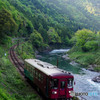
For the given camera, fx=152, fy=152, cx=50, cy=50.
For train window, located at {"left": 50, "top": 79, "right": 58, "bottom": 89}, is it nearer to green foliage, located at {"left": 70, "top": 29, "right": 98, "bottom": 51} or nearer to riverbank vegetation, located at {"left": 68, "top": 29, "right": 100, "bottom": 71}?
riverbank vegetation, located at {"left": 68, "top": 29, "right": 100, "bottom": 71}

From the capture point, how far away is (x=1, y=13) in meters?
48.4

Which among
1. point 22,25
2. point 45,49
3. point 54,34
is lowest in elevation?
point 45,49

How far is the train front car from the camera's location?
55.1 ft

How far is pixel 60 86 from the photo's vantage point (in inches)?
669

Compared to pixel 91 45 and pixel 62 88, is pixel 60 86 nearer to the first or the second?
pixel 62 88

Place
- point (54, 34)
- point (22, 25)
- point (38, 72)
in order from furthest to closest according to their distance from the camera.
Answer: point (54, 34) < point (22, 25) < point (38, 72)

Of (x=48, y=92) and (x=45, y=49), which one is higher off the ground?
(x=48, y=92)

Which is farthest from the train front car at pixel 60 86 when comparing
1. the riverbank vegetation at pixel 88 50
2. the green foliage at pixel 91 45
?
the green foliage at pixel 91 45

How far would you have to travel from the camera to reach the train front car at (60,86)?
16781 mm

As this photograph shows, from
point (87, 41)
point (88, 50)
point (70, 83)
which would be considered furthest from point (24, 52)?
point (70, 83)

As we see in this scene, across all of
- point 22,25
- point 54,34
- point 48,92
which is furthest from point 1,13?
point 54,34

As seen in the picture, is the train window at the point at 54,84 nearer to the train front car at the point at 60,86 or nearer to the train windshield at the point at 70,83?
the train front car at the point at 60,86

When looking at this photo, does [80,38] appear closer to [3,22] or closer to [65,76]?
[3,22]

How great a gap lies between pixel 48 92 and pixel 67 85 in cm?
230
